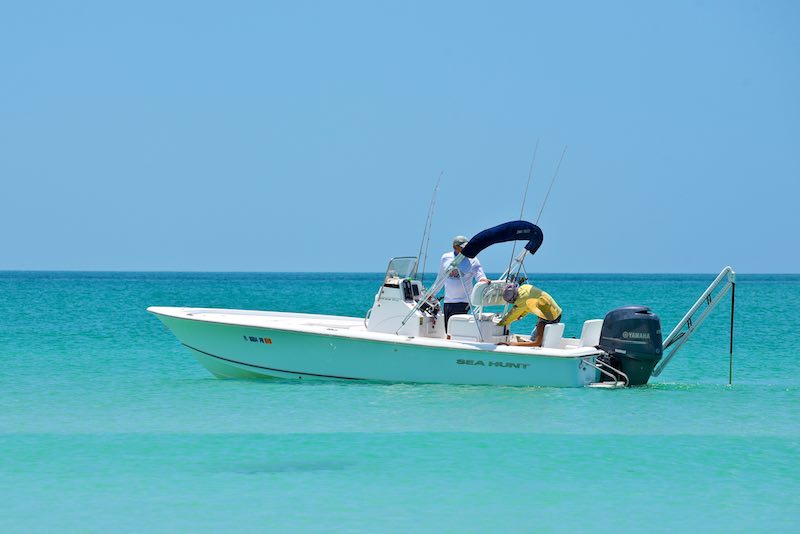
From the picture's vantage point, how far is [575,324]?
35.8m

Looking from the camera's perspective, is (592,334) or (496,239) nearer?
(496,239)

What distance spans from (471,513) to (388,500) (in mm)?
719

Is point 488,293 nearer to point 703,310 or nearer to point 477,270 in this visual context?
point 477,270

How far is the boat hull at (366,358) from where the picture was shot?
12.3 m

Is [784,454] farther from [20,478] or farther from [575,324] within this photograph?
[575,324]

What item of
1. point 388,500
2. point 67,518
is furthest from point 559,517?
point 67,518

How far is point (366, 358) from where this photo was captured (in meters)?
12.9

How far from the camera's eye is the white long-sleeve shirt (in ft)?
42.9

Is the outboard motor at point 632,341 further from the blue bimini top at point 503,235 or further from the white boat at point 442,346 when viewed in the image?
the blue bimini top at point 503,235

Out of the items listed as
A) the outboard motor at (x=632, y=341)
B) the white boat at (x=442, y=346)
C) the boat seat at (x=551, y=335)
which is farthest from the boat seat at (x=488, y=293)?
the outboard motor at (x=632, y=341)

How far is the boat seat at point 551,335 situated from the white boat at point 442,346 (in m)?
0.01

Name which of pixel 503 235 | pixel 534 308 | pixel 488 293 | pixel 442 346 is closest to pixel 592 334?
pixel 534 308

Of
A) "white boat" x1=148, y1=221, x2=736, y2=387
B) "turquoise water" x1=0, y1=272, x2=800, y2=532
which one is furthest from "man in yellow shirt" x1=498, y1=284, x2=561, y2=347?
"turquoise water" x1=0, y1=272, x2=800, y2=532

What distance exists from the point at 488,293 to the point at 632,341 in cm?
187
